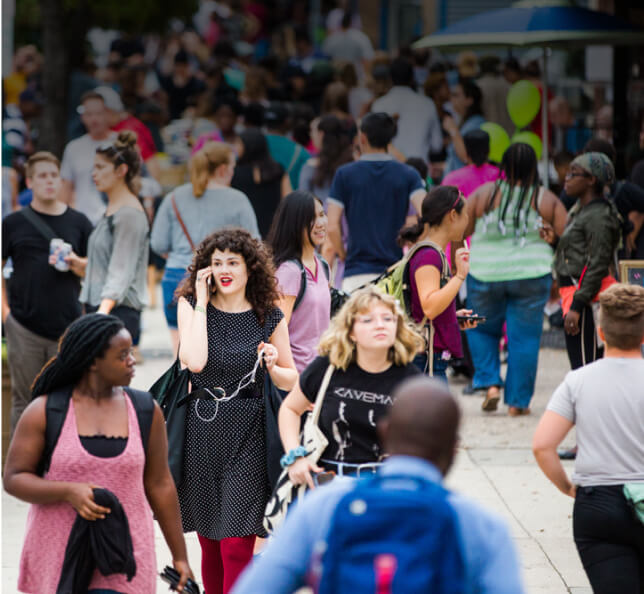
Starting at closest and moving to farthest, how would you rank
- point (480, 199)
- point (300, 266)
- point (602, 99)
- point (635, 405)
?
point (635, 405) → point (300, 266) → point (480, 199) → point (602, 99)

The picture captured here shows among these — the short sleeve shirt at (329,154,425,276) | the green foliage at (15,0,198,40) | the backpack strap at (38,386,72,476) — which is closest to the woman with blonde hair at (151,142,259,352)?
the short sleeve shirt at (329,154,425,276)

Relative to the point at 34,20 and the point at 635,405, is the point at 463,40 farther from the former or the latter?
the point at 34,20

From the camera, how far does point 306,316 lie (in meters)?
6.36

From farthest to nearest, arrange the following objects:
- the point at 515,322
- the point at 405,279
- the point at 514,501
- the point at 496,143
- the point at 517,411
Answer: the point at 496,143, the point at 517,411, the point at 515,322, the point at 514,501, the point at 405,279

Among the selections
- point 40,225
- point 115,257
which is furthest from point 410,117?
point 40,225

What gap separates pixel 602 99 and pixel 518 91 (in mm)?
4473

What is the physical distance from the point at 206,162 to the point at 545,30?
14.2 feet

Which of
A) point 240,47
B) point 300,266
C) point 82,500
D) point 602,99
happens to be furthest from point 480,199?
point 240,47

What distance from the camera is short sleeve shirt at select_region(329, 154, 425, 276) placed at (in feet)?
29.2

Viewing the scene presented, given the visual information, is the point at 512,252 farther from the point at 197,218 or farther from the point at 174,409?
the point at 174,409

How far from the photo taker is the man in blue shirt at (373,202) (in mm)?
8898

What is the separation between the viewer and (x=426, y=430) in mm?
2838

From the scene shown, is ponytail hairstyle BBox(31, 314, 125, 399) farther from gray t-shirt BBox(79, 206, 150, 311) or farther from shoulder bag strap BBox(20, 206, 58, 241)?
gray t-shirt BBox(79, 206, 150, 311)

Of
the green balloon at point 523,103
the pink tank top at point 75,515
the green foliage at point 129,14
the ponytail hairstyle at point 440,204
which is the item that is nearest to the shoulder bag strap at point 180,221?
the ponytail hairstyle at point 440,204
